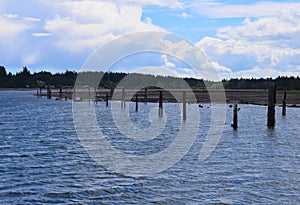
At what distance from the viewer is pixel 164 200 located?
671 inches

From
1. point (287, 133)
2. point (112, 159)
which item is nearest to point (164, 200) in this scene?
point (112, 159)

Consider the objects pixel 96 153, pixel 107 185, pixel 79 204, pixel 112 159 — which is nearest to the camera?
pixel 79 204

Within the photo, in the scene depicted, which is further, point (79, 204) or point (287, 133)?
point (287, 133)

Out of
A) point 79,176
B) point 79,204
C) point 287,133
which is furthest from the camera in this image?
point 287,133

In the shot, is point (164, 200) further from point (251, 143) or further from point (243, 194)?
point (251, 143)

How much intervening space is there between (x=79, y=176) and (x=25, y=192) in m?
3.39

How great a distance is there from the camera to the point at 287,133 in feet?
130

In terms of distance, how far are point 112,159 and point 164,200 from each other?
9173 millimetres

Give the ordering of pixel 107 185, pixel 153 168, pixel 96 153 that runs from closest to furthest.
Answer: pixel 107 185 < pixel 153 168 < pixel 96 153

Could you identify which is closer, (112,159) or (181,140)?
(112,159)

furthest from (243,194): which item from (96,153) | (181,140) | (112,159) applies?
(181,140)

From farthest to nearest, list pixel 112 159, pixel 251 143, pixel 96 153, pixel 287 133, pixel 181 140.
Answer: pixel 287 133 < pixel 181 140 < pixel 251 143 < pixel 96 153 < pixel 112 159

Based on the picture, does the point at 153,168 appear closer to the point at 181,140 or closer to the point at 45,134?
the point at 181,140

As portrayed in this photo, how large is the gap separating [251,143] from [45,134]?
16229 millimetres
